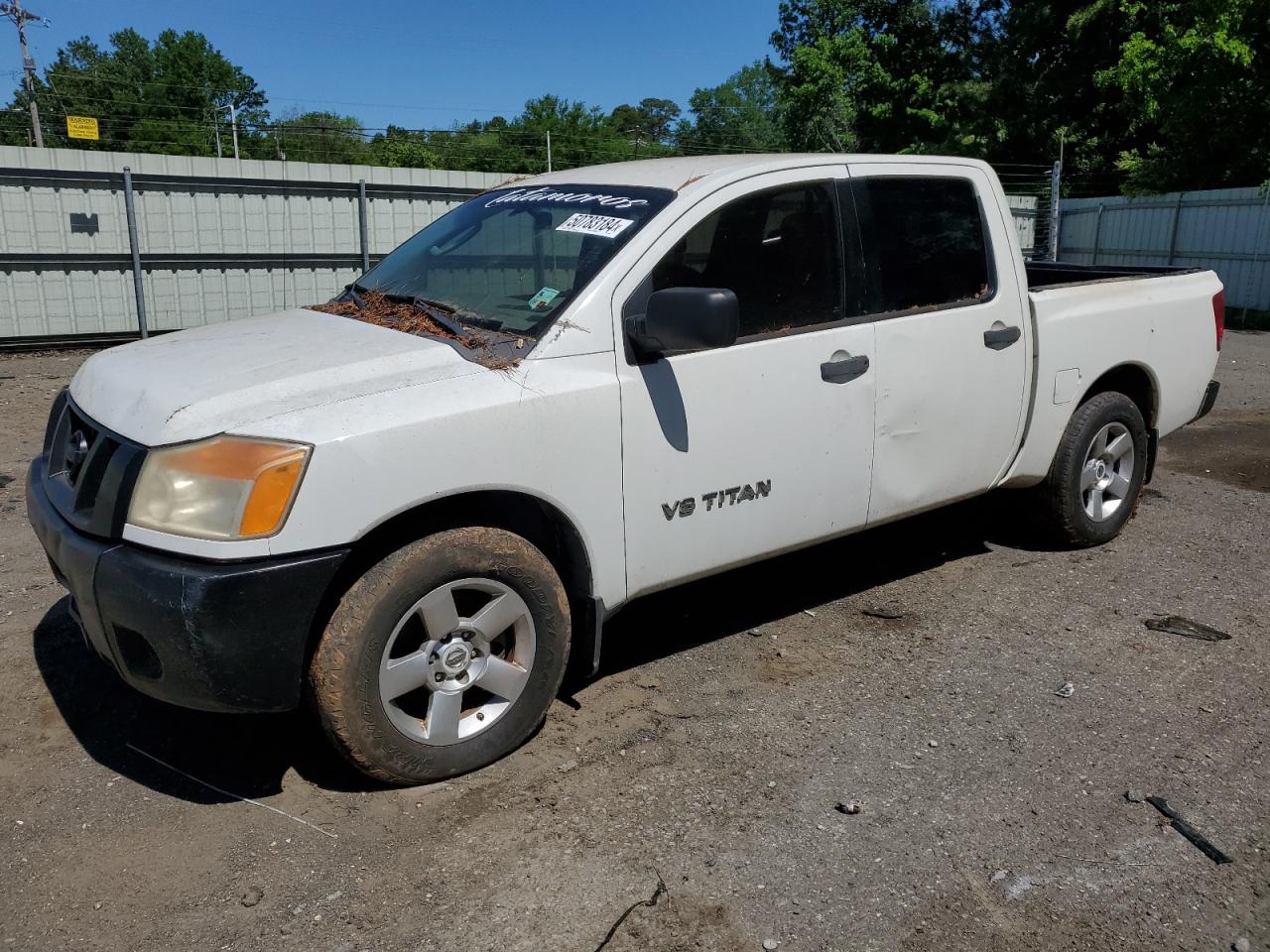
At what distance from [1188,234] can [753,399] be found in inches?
695

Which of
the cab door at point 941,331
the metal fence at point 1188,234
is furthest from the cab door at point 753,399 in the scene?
the metal fence at point 1188,234

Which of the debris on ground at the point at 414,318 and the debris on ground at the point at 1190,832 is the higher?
the debris on ground at the point at 414,318

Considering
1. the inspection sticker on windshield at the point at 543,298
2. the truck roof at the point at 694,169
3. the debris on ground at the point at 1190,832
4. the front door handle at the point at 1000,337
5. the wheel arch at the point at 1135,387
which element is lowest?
the debris on ground at the point at 1190,832

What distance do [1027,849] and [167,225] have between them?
13.4m

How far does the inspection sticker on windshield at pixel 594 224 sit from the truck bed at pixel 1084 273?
295cm

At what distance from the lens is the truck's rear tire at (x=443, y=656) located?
301cm

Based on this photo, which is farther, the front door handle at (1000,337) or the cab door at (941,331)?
the front door handle at (1000,337)

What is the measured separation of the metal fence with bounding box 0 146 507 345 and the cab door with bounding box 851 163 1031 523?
11239mm

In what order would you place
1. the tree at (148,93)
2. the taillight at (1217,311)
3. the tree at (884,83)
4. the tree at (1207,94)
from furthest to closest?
the tree at (148,93)
the tree at (884,83)
the tree at (1207,94)
the taillight at (1217,311)

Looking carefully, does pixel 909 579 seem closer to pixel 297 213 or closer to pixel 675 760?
pixel 675 760

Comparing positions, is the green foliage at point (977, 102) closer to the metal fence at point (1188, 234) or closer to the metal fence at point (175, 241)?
the metal fence at point (1188, 234)

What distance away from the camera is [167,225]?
1352 centimetres

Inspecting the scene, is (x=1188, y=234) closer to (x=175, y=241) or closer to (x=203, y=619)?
(x=175, y=241)

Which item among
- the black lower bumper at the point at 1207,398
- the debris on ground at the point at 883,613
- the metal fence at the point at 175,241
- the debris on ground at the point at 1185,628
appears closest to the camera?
the debris on ground at the point at 1185,628
